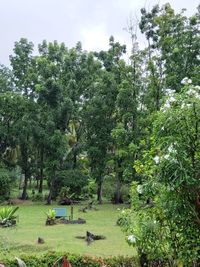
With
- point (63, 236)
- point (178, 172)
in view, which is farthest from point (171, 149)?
point (63, 236)

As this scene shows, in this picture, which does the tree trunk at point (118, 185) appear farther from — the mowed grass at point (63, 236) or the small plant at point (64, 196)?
the mowed grass at point (63, 236)

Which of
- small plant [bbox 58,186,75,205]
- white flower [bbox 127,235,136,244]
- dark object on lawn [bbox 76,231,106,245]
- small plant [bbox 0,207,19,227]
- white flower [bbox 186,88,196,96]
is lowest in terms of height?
dark object on lawn [bbox 76,231,106,245]

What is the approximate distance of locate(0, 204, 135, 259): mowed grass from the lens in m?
9.16

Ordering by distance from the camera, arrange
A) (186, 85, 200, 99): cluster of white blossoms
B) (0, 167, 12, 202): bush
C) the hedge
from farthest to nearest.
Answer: (0, 167, 12, 202): bush < the hedge < (186, 85, 200, 99): cluster of white blossoms

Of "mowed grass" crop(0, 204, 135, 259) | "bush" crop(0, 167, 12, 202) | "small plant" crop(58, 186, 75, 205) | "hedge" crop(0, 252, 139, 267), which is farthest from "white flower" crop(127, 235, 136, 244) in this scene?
"bush" crop(0, 167, 12, 202)

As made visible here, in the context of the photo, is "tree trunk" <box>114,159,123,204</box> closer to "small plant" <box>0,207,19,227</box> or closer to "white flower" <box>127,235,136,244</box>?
"small plant" <box>0,207,19,227</box>

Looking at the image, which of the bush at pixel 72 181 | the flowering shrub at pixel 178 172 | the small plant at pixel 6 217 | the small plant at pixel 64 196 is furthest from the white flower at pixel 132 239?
the bush at pixel 72 181

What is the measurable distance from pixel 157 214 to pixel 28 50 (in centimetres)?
1897

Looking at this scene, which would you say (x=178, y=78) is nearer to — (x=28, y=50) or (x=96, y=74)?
(x=96, y=74)

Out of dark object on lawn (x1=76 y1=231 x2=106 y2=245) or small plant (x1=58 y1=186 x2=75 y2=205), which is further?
small plant (x1=58 y1=186 x2=75 y2=205)

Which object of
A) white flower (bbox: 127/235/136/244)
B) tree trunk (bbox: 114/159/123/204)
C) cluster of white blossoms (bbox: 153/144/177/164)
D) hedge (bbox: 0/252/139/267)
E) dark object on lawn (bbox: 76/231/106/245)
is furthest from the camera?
tree trunk (bbox: 114/159/123/204)

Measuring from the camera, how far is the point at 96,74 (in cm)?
2209

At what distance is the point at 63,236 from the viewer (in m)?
11.2

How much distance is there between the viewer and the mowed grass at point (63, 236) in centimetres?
916
